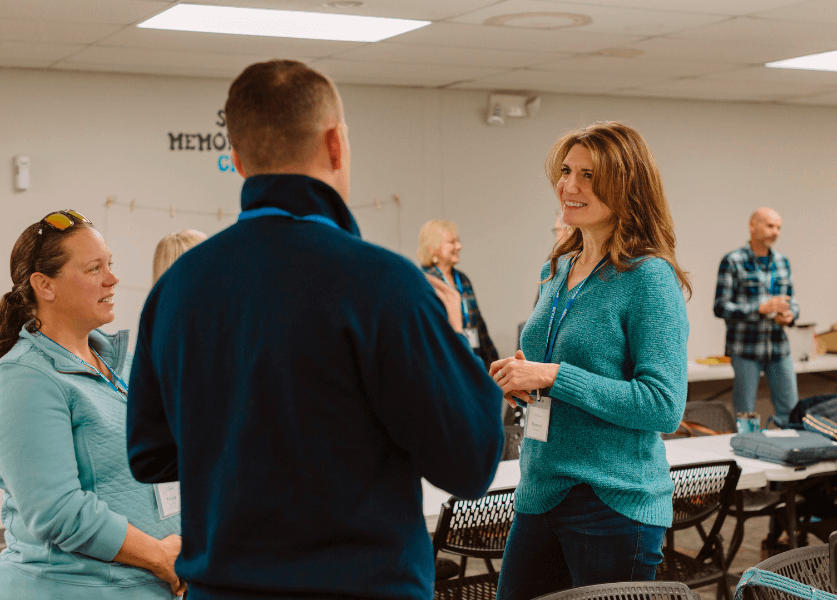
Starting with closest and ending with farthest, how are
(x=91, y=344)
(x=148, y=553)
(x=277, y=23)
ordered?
(x=148, y=553) < (x=91, y=344) < (x=277, y=23)

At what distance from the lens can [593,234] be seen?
6.65 feet

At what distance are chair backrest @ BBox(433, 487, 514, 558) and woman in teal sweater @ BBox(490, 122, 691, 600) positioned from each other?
28.7 inches

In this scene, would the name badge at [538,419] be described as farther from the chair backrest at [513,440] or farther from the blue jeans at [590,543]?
the chair backrest at [513,440]

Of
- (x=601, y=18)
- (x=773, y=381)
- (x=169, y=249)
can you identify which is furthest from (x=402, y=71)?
(x=169, y=249)

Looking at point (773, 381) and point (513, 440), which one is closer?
point (513, 440)

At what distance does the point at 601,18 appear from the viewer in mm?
4875

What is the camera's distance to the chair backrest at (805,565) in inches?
75.5

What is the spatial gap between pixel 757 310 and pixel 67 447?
5.53 metres

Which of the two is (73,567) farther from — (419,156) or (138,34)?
(419,156)

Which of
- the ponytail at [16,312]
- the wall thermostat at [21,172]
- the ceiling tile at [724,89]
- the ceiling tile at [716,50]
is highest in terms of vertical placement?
the ceiling tile at [716,50]

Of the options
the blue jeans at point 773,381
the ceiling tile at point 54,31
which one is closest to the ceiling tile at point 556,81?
the blue jeans at point 773,381

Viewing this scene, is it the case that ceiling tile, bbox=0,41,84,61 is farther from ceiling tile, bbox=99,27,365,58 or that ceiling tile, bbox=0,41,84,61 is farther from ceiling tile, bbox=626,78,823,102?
ceiling tile, bbox=626,78,823,102

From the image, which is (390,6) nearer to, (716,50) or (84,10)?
(84,10)

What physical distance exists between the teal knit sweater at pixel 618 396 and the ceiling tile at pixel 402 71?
14.7 feet
